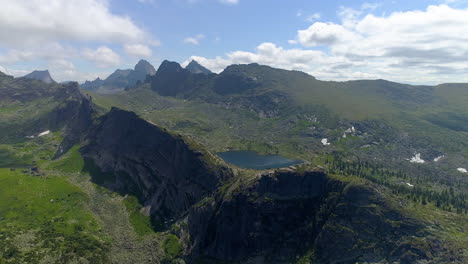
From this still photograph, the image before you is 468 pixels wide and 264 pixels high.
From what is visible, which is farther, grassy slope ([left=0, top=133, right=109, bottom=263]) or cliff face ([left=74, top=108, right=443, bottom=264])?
grassy slope ([left=0, top=133, right=109, bottom=263])

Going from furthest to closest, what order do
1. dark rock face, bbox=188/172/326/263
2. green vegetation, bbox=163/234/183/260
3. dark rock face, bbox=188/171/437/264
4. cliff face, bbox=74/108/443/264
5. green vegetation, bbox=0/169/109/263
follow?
green vegetation, bbox=163/234/183/260 < dark rock face, bbox=188/172/326/263 < green vegetation, bbox=0/169/109/263 < dark rock face, bbox=188/171/437/264 < cliff face, bbox=74/108/443/264

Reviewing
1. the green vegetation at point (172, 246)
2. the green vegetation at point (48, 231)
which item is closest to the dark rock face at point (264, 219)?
the green vegetation at point (172, 246)

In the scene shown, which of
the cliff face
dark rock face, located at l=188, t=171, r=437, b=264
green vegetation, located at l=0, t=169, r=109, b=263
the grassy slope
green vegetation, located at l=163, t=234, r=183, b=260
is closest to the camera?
the cliff face

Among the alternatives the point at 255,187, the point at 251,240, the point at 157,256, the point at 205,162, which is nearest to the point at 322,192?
the point at 255,187

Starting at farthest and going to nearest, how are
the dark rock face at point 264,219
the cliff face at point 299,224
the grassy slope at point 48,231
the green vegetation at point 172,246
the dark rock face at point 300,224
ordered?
the green vegetation at point 172,246, the dark rock face at point 264,219, the grassy slope at point 48,231, the dark rock face at point 300,224, the cliff face at point 299,224

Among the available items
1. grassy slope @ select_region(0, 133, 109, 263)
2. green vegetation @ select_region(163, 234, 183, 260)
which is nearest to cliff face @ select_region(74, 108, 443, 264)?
green vegetation @ select_region(163, 234, 183, 260)

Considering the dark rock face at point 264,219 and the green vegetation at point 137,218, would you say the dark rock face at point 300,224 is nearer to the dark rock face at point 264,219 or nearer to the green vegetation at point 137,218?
the dark rock face at point 264,219

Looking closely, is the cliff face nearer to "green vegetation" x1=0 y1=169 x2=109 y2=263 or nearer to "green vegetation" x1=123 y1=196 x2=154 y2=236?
"green vegetation" x1=123 y1=196 x2=154 y2=236

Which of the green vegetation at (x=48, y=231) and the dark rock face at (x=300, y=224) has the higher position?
the dark rock face at (x=300, y=224)
